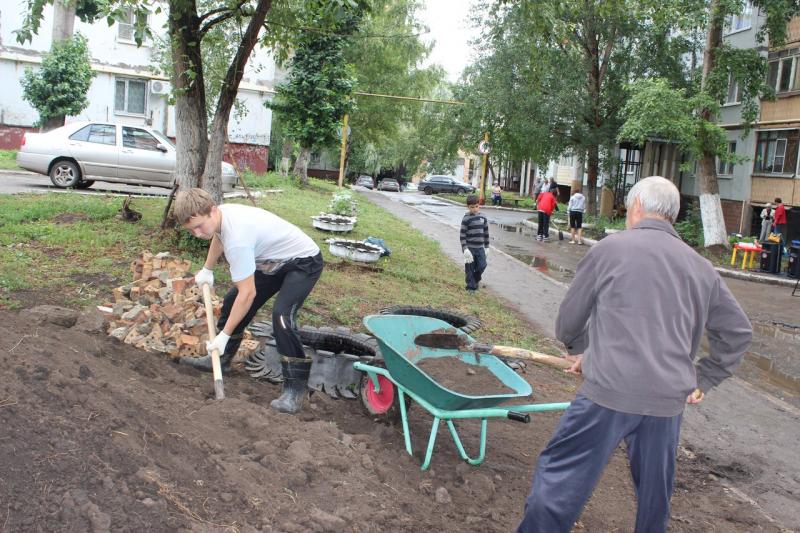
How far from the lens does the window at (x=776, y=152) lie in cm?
2338

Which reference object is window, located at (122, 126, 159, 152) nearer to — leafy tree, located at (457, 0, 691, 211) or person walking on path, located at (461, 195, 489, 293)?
person walking on path, located at (461, 195, 489, 293)

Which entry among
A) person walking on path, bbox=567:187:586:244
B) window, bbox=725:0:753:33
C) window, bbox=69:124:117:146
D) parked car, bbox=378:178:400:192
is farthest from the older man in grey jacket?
parked car, bbox=378:178:400:192

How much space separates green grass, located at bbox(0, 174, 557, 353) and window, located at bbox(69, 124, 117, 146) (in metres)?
3.27

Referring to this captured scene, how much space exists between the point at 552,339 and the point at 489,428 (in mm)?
3618

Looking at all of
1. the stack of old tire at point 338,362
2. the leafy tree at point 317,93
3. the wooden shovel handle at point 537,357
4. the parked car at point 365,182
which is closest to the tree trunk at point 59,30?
the leafy tree at point 317,93

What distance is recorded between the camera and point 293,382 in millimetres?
5020

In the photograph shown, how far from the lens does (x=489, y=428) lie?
17.7 ft

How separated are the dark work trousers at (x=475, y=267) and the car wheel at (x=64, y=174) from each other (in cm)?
1001

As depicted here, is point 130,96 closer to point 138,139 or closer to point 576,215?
point 138,139

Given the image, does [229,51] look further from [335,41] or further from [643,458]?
[643,458]

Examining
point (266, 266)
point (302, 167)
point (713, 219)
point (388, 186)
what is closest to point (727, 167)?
point (713, 219)

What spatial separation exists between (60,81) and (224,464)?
24.0 m

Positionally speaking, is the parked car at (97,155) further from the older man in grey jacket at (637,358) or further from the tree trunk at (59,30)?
the older man in grey jacket at (637,358)

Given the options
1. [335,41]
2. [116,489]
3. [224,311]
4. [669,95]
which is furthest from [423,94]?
[116,489]
